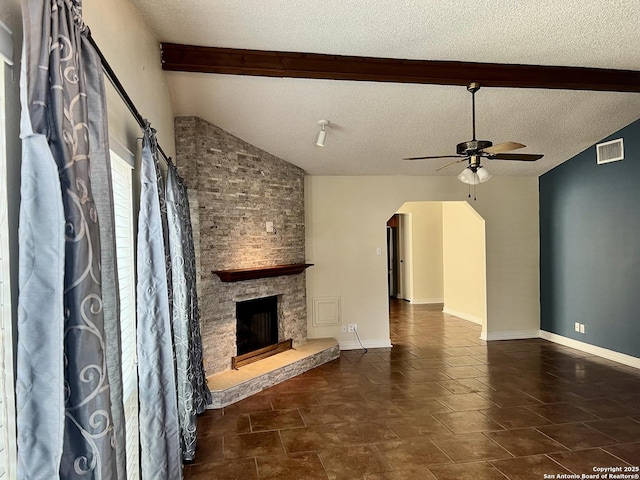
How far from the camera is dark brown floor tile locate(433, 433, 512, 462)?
3330 mm

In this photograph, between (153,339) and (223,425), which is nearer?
(153,339)

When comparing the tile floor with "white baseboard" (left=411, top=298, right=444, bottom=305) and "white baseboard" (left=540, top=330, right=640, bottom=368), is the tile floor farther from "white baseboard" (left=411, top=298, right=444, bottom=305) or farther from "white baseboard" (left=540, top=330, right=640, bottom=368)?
"white baseboard" (left=411, top=298, right=444, bottom=305)

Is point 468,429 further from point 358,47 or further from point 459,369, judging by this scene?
point 358,47

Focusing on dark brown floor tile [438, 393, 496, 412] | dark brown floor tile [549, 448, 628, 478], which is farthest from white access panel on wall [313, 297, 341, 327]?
dark brown floor tile [549, 448, 628, 478]

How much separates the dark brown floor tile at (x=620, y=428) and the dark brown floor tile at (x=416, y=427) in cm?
131

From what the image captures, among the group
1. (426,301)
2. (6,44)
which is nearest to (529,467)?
(6,44)

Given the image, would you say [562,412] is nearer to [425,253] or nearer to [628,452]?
[628,452]

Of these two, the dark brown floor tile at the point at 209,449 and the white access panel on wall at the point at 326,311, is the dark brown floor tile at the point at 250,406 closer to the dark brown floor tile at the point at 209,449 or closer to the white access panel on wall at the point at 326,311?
the dark brown floor tile at the point at 209,449

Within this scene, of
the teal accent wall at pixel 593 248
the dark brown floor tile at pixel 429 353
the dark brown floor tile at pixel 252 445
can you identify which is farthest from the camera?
the dark brown floor tile at pixel 429 353

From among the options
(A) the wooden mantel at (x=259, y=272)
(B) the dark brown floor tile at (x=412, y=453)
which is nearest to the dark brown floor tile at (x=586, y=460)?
(B) the dark brown floor tile at (x=412, y=453)

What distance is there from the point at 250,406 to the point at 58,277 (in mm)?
3748

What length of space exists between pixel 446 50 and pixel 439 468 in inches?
130

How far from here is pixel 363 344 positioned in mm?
6676

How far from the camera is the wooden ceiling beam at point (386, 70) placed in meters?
3.72
